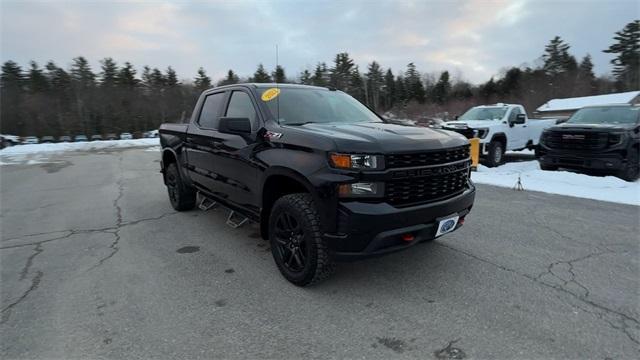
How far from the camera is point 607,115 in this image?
9.48 m

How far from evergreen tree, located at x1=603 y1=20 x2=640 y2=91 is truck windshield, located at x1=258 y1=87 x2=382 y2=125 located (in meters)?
59.5

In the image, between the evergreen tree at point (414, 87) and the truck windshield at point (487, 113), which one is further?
the evergreen tree at point (414, 87)

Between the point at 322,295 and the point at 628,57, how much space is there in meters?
65.7

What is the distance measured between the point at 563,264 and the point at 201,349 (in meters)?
3.64

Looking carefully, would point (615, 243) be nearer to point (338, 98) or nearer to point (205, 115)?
point (338, 98)

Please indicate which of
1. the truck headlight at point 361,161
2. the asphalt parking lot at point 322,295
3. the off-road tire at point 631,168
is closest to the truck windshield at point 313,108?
the truck headlight at point 361,161

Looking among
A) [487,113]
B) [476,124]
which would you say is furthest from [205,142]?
[487,113]

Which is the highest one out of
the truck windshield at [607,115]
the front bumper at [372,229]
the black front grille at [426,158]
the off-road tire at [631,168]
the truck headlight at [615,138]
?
the truck windshield at [607,115]

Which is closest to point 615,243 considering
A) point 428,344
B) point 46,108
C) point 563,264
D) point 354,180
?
point 563,264

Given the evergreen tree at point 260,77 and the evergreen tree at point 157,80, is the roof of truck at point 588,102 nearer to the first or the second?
the evergreen tree at point 260,77

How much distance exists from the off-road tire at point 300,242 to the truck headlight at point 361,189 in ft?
1.14

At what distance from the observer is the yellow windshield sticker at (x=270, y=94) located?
4.10 m

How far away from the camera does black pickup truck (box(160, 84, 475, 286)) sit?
296cm

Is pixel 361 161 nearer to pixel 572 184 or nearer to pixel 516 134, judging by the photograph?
pixel 572 184
